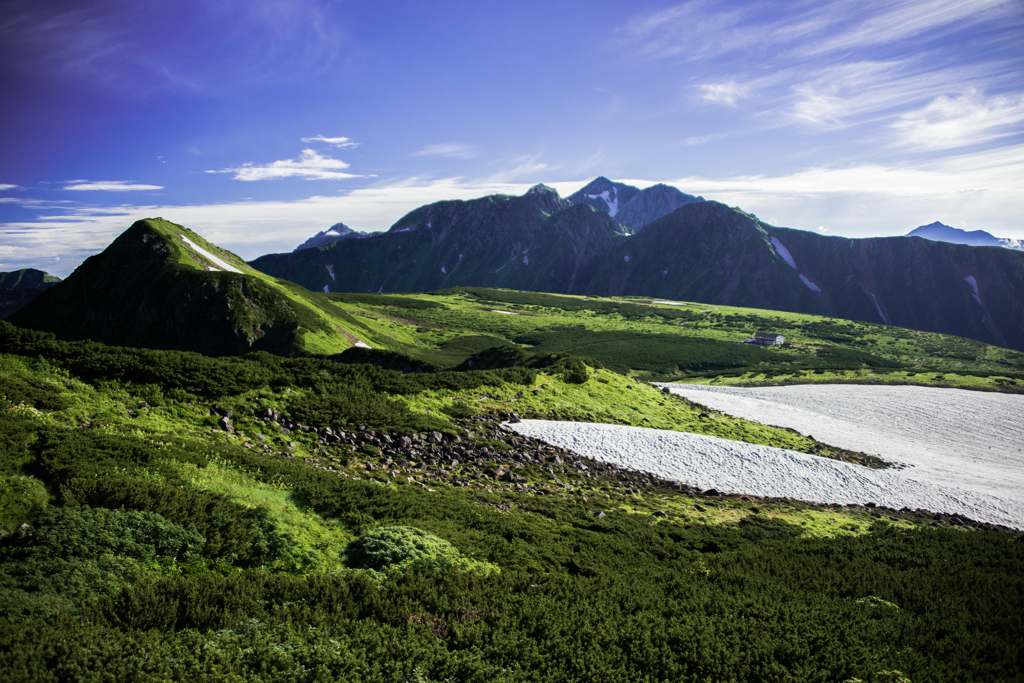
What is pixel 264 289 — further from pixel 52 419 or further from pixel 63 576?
pixel 63 576

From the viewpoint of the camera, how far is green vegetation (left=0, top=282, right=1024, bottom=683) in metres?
9.22

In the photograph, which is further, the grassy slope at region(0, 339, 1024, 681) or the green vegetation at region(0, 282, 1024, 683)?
the green vegetation at region(0, 282, 1024, 683)

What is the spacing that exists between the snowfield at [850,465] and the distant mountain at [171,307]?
1999 inches

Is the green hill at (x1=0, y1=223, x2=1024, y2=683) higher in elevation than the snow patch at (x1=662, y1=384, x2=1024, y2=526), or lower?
higher

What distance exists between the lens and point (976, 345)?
149m

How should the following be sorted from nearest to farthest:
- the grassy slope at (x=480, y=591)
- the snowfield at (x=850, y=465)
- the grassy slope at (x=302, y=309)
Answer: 1. the grassy slope at (x=480, y=591)
2. the snowfield at (x=850, y=465)
3. the grassy slope at (x=302, y=309)

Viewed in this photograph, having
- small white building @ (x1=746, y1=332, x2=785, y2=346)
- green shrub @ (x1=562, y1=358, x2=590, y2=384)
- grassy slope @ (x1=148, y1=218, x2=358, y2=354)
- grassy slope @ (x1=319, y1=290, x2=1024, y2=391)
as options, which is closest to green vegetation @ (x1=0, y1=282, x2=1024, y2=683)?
green shrub @ (x1=562, y1=358, x2=590, y2=384)

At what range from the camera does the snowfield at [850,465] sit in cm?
2872

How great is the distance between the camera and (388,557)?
41.9ft

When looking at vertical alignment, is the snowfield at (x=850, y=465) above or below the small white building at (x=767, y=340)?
below

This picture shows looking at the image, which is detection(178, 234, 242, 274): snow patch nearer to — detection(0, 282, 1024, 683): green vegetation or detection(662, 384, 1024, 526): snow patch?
detection(0, 282, 1024, 683): green vegetation

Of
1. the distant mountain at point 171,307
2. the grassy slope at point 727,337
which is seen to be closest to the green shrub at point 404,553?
the distant mountain at point 171,307

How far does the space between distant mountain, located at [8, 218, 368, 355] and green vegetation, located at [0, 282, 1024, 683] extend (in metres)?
48.2

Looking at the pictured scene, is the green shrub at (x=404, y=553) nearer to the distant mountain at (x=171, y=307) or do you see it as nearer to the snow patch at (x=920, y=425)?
the snow patch at (x=920, y=425)
